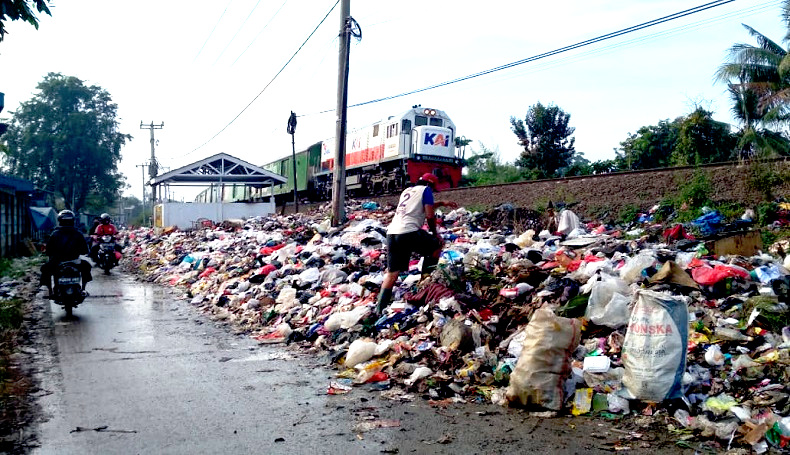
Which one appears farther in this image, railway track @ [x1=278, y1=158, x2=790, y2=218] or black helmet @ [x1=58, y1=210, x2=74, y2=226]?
railway track @ [x1=278, y1=158, x2=790, y2=218]

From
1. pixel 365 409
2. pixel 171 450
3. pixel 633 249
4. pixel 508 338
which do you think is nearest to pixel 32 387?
pixel 171 450

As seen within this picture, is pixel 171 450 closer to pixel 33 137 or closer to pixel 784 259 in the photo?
pixel 784 259

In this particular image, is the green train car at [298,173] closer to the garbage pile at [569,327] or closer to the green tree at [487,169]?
the green tree at [487,169]

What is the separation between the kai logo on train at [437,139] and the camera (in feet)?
77.2

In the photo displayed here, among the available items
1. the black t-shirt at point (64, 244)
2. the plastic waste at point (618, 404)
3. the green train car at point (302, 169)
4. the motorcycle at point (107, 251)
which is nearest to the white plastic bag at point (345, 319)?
the plastic waste at point (618, 404)

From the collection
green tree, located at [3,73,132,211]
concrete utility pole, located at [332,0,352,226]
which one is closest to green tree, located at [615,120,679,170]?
concrete utility pole, located at [332,0,352,226]

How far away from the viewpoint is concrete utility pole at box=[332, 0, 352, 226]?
14.6 metres

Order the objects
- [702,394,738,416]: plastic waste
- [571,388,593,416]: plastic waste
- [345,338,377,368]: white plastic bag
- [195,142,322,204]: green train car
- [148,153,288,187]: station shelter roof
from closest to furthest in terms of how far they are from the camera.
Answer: [702,394,738,416]: plastic waste → [571,388,593,416]: plastic waste → [345,338,377,368]: white plastic bag → [148,153,288,187]: station shelter roof → [195,142,322,204]: green train car

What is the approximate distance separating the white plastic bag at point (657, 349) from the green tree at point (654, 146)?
27.9m

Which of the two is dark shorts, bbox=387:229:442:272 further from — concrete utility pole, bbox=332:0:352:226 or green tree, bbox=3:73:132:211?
green tree, bbox=3:73:132:211

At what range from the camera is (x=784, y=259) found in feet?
22.7

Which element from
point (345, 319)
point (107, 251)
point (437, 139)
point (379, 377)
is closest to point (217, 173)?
point (437, 139)

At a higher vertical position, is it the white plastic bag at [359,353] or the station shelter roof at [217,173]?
the station shelter roof at [217,173]

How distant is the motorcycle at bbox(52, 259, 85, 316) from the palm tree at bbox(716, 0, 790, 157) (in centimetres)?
2061
